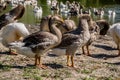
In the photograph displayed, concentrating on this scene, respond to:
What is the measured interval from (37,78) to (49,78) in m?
0.37

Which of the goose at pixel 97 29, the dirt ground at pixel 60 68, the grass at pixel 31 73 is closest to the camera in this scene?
the grass at pixel 31 73

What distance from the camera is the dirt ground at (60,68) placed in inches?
400

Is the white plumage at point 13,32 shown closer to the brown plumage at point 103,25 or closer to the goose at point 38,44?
the goose at point 38,44

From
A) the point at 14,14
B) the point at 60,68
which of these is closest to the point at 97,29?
the point at 14,14

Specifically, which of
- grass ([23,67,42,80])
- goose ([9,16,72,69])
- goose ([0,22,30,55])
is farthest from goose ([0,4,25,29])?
grass ([23,67,42,80])

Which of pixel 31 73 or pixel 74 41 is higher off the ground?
pixel 74 41

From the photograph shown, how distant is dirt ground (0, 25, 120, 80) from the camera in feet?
33.3

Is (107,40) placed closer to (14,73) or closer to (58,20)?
(58,20)

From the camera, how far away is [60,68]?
11188 millimetres

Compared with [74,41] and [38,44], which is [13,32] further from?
[74,41]

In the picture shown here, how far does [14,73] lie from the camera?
10.2 meters

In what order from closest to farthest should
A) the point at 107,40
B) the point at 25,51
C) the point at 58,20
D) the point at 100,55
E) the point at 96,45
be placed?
the point at 25,51
the point at 58,20
the point at 100,55
the point at 96,45
the point at 107,40

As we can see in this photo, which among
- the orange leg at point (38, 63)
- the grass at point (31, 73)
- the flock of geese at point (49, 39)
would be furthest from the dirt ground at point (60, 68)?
the flock of geese at point (49, 39)

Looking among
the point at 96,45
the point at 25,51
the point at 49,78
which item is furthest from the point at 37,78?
the point at 96,45
